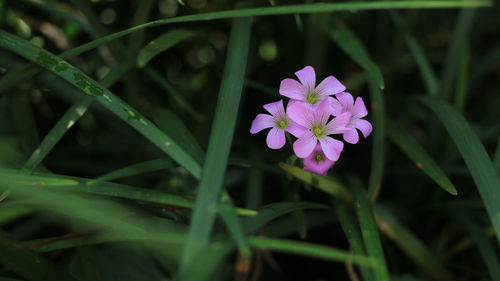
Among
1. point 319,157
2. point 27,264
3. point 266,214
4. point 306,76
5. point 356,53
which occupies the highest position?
point 356,53

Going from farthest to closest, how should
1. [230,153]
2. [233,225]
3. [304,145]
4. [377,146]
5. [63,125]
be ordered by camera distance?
[230,153]
[377,146]
[63,125]
[304,145]
[233,225]

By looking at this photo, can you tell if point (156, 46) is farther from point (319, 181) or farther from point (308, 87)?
point (319, 181)

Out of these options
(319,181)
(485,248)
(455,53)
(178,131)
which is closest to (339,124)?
(319,181)

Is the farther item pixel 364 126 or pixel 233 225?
pixel 364 126

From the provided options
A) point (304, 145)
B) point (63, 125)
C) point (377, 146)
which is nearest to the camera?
point (304, 145)

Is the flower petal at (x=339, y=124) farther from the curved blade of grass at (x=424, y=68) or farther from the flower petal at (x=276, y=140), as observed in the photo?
the curved blade of grass at (x=424, y=68)

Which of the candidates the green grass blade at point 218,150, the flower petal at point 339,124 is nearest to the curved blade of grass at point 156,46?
the green grass blade at point 218,150

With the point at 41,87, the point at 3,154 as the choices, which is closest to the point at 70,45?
the point at 41,87

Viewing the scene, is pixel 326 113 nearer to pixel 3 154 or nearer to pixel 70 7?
pixel 3 154
